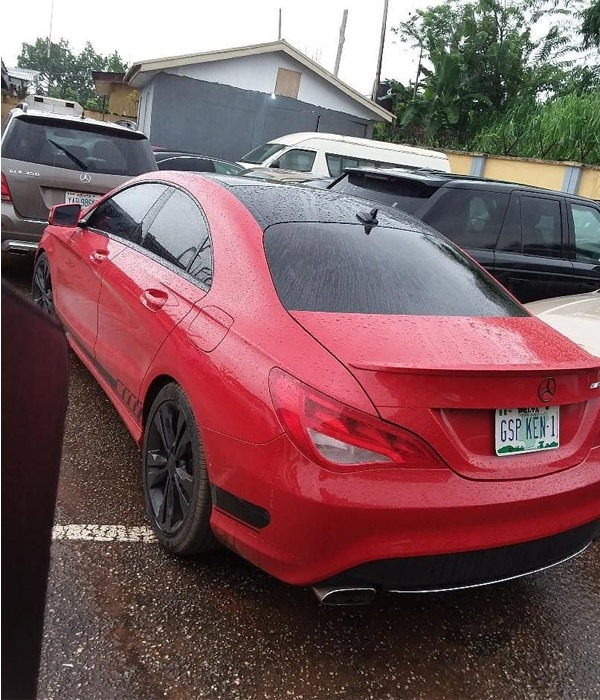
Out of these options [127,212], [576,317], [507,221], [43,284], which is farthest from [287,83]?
[127,212]

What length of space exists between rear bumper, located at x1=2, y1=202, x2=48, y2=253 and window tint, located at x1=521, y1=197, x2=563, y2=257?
4176 mm

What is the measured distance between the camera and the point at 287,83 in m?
21.6

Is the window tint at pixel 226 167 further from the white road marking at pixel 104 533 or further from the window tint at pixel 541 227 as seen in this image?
the white road marking at pixel 104 533

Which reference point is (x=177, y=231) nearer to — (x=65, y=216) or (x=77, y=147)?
(x=65, y=216)

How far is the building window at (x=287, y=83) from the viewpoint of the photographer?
70.6 feet

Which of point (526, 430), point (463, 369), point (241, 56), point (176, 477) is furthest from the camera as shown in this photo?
point (241, 56)

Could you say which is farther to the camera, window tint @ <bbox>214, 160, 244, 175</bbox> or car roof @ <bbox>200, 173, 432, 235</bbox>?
window tint @ <bbox>214, 160, 244, 175</bbox>

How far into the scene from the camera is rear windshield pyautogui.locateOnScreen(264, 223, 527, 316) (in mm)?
2443

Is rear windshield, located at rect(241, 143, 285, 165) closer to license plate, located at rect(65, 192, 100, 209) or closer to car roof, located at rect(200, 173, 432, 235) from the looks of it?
license plate, located at rect(65, 192, 100, 209)

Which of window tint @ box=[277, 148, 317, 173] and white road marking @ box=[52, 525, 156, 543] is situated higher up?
window tint @ box=[277, 148, 317, 173]

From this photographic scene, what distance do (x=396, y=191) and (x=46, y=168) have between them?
9.89 ft

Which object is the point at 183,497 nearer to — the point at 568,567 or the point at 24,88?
the point at 568,567

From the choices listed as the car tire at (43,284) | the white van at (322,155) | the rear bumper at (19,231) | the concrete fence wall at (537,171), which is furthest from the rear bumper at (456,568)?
the concrete fence wall at (537,171)

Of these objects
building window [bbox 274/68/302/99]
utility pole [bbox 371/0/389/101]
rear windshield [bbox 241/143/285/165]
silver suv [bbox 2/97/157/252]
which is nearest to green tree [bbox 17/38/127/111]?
utility pole [bbox 371/0/389/101]
